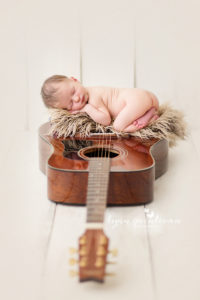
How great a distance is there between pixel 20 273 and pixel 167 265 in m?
0.34

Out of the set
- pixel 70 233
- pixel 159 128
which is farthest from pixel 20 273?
pixel 159 128

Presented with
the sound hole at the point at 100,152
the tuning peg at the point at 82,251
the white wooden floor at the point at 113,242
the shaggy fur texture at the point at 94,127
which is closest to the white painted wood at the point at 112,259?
the white wooden floor at the point at 113,242

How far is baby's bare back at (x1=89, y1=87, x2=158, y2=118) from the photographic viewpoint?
176 cm

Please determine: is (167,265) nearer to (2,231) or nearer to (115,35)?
(2,231)

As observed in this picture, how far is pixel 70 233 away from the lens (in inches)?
49.8

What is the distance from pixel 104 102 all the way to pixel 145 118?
16cm

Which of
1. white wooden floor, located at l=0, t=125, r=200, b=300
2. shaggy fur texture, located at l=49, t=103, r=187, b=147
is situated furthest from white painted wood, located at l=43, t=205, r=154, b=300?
shaggy fur texture, located at l=49, t=103, r=187, b=147

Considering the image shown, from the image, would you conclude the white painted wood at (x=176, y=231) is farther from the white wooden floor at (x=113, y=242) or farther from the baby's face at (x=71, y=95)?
the baby's face at (x=71, y=95)

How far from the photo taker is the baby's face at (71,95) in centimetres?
→ 170

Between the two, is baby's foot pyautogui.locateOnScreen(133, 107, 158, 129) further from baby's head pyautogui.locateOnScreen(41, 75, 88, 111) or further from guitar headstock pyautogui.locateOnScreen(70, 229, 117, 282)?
guitar headstock pyautogui.locateOnScreen(70, 229, 117, 282)

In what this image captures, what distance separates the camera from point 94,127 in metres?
1.73

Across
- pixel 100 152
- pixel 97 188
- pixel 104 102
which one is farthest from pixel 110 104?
pixel 97 188

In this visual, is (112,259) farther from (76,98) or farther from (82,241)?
(76,98)

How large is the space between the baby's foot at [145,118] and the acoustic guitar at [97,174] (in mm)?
77
